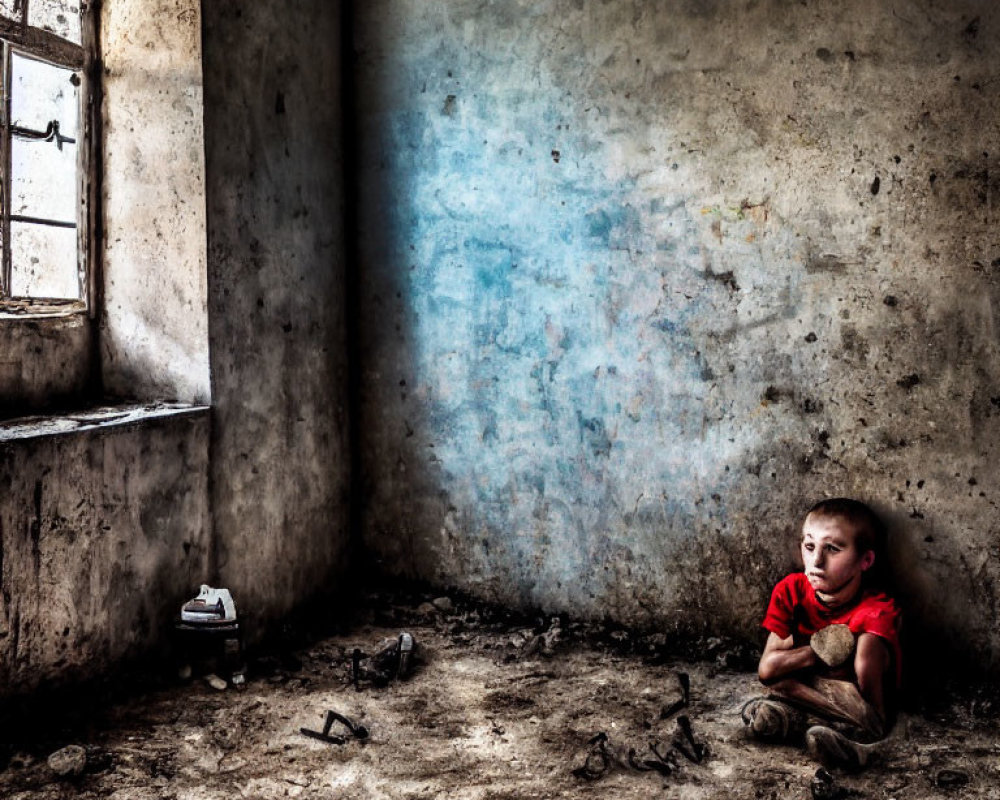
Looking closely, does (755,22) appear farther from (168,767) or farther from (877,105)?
(168,767)

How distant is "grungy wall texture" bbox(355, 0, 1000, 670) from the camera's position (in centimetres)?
243

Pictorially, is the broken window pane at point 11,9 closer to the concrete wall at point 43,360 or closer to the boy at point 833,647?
the concrete wall at point 43,360

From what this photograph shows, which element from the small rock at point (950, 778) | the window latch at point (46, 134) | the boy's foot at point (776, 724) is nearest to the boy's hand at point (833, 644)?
the boy's foot at point (776, 724)

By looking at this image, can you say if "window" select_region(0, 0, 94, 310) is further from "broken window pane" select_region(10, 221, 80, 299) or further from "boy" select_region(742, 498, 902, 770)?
"boy" select_region(742, 498, 902, 770)

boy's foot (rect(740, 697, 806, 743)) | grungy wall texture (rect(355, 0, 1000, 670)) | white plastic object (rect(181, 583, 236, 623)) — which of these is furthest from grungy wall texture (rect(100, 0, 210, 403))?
boy's foot (rect(740, 697, 806, 743))

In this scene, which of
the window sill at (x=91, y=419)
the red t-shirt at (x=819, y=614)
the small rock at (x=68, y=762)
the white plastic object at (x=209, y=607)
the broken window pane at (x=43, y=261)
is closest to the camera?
the small rock at (x=68, y=762)

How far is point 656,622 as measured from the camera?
2.85m

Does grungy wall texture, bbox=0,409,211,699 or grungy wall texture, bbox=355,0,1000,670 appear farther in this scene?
grungy wall texture, bbox=355,0,1000,670

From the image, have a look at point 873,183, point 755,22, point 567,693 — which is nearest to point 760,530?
point 567,693

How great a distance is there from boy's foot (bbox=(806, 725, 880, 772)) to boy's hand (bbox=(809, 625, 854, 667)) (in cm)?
24

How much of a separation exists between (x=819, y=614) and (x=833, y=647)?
4.2 inches

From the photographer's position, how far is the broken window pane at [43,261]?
8.02 feet

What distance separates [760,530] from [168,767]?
172 cm

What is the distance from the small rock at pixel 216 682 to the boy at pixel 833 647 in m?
1.42
